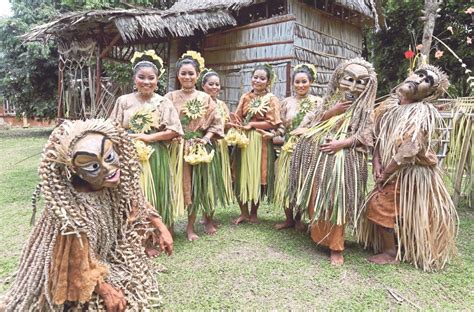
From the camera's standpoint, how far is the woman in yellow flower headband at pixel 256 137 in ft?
10.8

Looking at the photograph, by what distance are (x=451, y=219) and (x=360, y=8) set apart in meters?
6.00

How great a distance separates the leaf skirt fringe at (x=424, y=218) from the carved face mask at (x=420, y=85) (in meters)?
0.49

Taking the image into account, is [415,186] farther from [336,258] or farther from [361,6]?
[361,6]

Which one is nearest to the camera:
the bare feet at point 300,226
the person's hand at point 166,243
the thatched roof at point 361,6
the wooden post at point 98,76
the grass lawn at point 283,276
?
the person's hand at point 166,243

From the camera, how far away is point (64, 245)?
157 cm

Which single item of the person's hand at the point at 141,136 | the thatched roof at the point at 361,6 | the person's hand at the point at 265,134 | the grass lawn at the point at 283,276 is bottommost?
the grass lawn at the point at 283,276

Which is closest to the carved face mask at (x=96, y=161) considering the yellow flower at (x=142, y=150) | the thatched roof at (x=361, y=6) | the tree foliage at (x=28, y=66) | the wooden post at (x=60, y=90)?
the yellow flower at (x=142, y=150)

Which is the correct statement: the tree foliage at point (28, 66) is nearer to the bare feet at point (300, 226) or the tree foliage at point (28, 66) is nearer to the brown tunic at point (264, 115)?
the brown tunic at point (264, 115)

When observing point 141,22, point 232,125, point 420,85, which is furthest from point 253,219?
point 141,22

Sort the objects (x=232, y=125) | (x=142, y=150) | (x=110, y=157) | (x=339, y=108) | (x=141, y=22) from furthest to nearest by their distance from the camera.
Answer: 1. (x=141, y=22)
2. (x=232, y=125)
3. (x=339, y=108)
4. (x=142, y=150)
5. (x=110, y=157)

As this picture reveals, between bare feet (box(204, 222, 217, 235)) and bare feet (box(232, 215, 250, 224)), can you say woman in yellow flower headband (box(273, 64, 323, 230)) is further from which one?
bare feet (box(204, 222, 217, 235))

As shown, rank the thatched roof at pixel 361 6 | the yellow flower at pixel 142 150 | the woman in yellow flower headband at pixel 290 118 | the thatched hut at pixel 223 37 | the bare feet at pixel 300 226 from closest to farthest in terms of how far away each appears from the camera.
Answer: the yellow flower at pixel 142 150 < the woman in yellow flower headband at pixel 290 118 < the bare feet at pixel 300 226 < the thatched hut at pixel 223 37 < the thatched roof at pixel 361 6

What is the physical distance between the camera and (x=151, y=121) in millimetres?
2625

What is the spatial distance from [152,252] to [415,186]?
191cm
